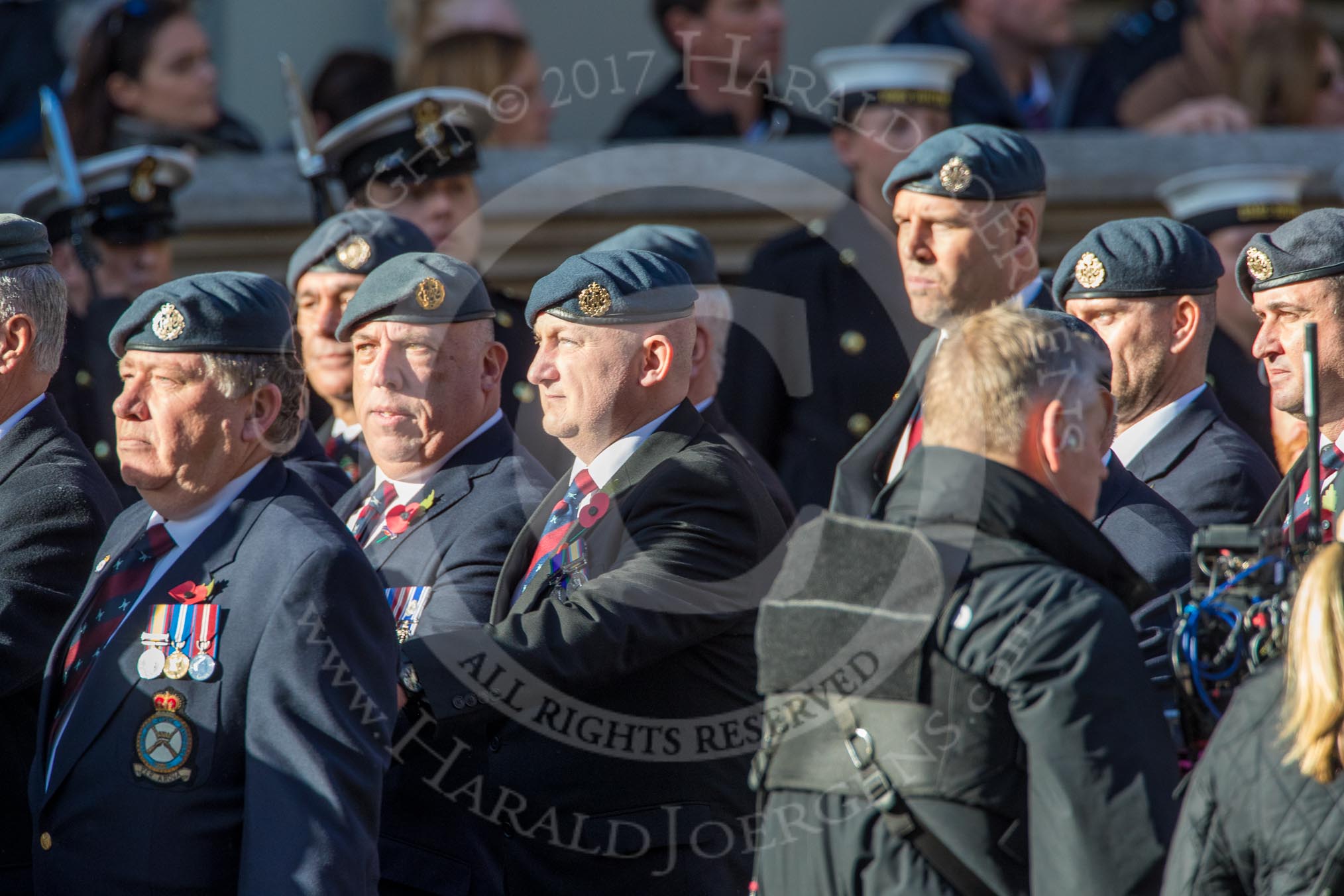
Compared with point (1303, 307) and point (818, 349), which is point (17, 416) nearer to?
point (818, 349)

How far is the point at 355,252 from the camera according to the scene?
5.04 metres

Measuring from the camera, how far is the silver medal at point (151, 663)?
3316mm

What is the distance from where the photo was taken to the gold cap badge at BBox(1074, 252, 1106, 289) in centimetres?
432

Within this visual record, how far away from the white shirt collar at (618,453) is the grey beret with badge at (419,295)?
494 mm

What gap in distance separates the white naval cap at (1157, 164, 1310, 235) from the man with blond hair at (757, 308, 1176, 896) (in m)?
3.02

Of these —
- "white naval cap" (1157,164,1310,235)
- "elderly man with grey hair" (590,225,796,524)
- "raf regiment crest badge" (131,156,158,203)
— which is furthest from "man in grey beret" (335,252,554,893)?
"white naval cap" (1157,164,1310,235)

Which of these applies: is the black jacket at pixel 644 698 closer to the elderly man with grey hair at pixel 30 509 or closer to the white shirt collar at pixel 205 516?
the white shirt collar at pixel 205 516

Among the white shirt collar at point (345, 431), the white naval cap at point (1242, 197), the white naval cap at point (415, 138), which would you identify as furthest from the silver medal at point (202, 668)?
the white naval cap at point (1242, 197)

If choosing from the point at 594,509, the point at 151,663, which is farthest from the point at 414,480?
the point at 151,663

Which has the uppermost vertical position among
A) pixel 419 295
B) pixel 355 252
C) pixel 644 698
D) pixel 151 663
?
pixel 419 295

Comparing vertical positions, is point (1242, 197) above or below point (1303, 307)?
below

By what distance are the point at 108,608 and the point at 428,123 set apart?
2.71m

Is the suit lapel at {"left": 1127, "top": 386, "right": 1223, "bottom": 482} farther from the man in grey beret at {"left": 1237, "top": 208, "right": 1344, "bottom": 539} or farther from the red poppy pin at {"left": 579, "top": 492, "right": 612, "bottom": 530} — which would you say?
the red poppy pin at {"left": 579, "top": 492, "right": 612, "bottom": 530}

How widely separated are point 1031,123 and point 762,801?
5.07m
